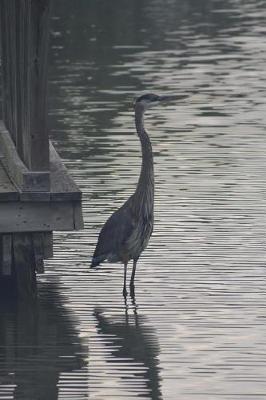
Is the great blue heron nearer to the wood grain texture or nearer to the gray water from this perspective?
the gray water

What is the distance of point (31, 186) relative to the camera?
13969 mm

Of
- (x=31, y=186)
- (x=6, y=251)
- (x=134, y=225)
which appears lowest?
(x=6, y=251)

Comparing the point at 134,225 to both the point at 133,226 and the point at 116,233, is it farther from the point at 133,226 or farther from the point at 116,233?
the point at 116,233

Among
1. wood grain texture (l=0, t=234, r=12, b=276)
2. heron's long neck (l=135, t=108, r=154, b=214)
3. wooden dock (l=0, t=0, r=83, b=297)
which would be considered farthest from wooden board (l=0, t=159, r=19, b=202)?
heron's long neck (l=135, t=108, r=154, b=214)

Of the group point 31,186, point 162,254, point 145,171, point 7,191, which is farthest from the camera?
point 162,254

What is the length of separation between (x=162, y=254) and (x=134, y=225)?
1653 mm

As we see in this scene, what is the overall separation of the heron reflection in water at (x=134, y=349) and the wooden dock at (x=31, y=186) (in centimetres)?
82

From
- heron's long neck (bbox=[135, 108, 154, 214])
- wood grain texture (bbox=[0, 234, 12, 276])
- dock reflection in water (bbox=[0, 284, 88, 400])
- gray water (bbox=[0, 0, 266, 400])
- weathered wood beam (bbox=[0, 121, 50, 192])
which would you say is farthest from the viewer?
heron's long neck (bbox=[135, 108, 154, 214])

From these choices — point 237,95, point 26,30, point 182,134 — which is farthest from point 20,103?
point 237,95

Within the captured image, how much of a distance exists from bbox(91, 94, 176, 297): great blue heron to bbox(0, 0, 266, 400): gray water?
376mm

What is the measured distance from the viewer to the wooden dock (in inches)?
548

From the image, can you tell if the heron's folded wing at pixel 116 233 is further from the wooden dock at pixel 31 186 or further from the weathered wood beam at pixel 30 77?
the weathered wood beam at pixel 30 77

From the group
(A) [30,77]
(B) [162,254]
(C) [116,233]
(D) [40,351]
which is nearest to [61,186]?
(C) [116,233]

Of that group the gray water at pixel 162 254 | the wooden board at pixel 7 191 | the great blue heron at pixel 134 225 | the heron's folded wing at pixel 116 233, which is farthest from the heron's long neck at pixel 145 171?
the wooden board at pixel 7 191
